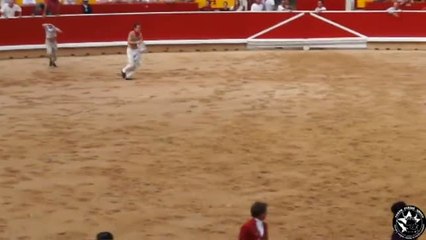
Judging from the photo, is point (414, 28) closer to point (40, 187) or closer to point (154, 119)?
point (154, 119)

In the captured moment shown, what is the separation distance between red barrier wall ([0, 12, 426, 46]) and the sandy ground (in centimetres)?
557

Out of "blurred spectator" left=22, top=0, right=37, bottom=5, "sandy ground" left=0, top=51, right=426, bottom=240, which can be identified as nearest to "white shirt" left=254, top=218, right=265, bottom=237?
"sandy ground" left=0, top=51, right=426, bottom=240

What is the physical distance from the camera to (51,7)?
30234 millimetres

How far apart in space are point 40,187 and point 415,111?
8867 mm

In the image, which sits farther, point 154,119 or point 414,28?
point 414,28

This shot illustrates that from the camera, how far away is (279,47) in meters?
29.8

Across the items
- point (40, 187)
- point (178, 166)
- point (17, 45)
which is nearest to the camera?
point (40, 187)

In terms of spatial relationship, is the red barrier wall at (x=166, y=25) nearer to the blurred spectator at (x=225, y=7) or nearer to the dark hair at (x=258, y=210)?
the blurred spectator at (x=225, y=7)

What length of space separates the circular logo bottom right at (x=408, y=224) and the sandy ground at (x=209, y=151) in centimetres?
347

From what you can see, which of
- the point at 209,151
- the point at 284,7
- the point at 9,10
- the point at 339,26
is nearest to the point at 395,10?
the point at 339,26

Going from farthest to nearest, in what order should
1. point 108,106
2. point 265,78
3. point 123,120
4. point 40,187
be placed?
point 265,78 → point 108,106 → point 123,120 → point 40,187

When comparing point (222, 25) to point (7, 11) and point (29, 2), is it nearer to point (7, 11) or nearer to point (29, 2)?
point (7, 11)

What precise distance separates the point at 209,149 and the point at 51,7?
691 inches

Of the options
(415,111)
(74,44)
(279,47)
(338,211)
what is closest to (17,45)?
(74,44)
